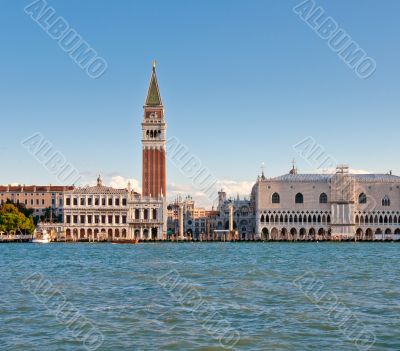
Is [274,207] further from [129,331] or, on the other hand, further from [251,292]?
[129,331]

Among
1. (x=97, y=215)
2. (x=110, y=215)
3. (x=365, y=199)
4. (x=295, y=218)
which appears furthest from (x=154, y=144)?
(x=365, y=199)

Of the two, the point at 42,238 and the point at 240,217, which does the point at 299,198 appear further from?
the point at 42,238

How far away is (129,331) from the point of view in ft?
54.9

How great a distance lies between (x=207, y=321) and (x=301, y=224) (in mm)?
83545

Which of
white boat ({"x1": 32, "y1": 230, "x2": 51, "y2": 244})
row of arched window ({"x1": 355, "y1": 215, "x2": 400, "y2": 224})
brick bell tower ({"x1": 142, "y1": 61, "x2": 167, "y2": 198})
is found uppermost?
brick bell tower ({"x1": 142, "y1": 61, "x2": 167, "y2": 198})

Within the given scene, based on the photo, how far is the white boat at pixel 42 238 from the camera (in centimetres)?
8819

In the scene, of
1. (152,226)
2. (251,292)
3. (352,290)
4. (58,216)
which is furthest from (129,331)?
(58,216)
